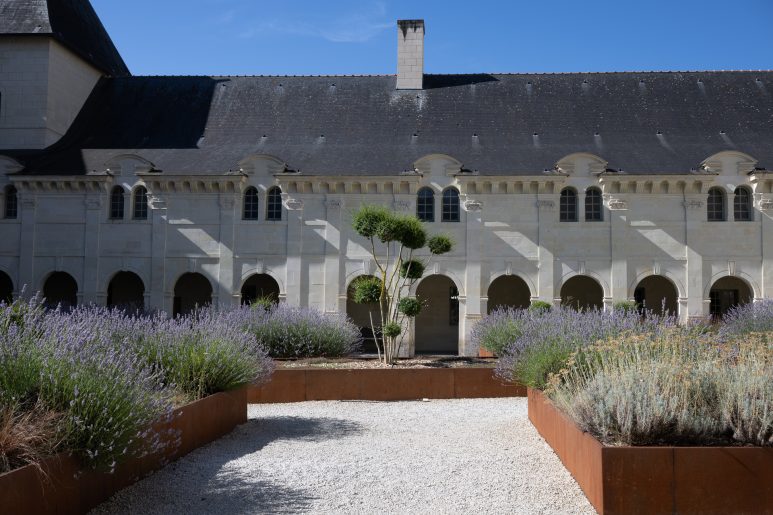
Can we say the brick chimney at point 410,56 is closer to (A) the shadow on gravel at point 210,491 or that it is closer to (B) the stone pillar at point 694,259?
(B) the stone pillar at point 694,259

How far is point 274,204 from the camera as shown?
952 inches

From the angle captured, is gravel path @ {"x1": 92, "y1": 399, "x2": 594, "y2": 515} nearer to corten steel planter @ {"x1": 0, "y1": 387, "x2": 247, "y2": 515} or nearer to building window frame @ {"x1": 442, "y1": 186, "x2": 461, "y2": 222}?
corten steel planter @ {"x1": 0, "y1": 387, "x2": 247, "y2": 515}

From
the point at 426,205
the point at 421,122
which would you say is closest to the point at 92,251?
the point at 426,205

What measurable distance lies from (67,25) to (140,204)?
818cm

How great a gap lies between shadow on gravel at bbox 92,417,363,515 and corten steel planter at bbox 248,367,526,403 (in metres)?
3.87

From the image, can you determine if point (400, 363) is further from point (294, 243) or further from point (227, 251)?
point (227, 251)

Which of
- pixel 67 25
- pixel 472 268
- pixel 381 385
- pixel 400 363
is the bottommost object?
pixel 381 385

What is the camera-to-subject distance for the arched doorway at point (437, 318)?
2678 cm

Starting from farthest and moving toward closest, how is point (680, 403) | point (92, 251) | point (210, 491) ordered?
point (92, 251), point (210, 491), point (680, 403)

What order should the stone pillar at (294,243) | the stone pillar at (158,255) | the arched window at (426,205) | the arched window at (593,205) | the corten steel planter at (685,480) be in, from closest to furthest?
the corten steel planter at (685,480) → the arched window at (593,205) → the arched window at (426,205) → the stone pillar at (294,243) → the stone pillar at (158,255)

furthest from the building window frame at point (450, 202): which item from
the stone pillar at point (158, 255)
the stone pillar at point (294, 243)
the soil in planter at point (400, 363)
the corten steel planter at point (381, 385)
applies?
the corten steel planter at point (381, 385)

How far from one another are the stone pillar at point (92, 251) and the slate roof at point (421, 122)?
118 centimetres

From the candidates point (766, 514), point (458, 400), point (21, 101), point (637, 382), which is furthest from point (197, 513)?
point (21, 101)

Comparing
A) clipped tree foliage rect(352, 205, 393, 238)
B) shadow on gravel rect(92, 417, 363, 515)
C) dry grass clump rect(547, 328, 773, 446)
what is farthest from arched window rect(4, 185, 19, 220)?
dry grass clump rect(547, 328, 773, 446)
